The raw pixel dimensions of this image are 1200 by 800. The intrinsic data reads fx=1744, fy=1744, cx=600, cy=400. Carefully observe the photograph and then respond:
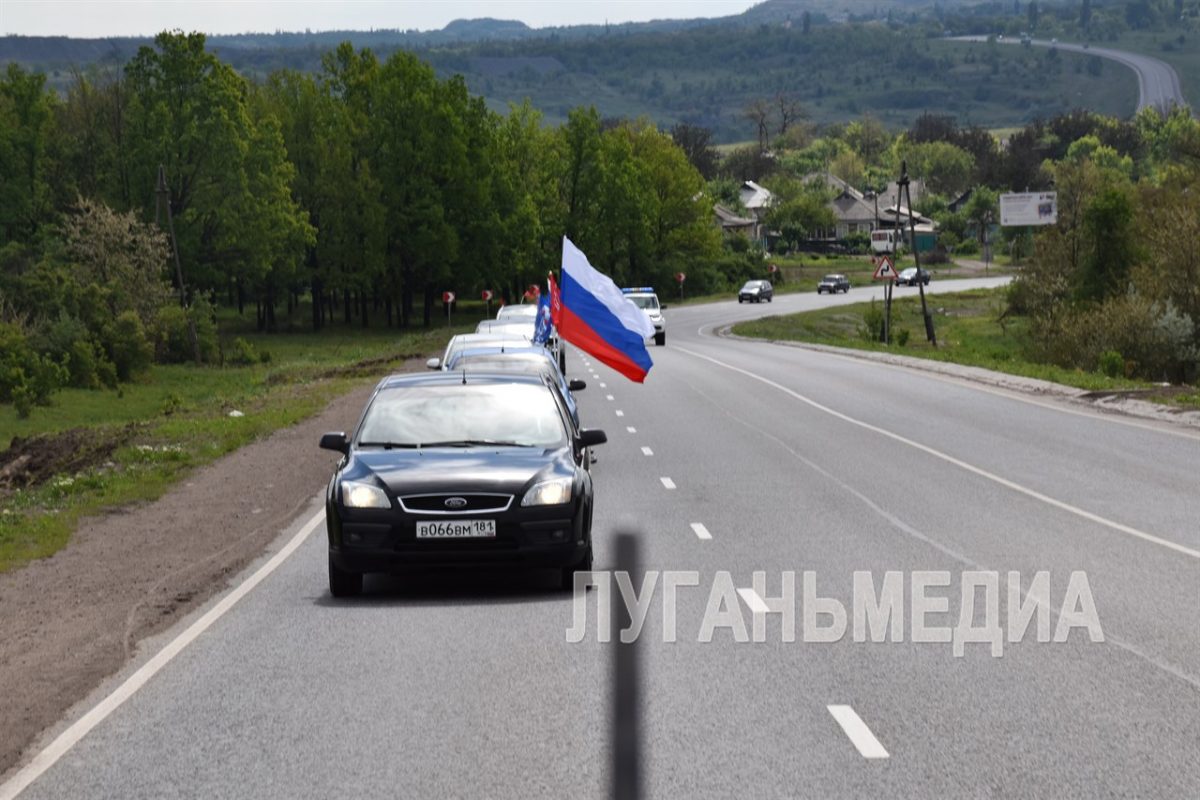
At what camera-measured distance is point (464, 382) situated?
14312 mm

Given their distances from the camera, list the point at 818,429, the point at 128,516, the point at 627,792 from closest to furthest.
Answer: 1. the point at 627,792
2. the point at 128,516
3. the point at 818,429

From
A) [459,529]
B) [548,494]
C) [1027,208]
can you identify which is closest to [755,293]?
[1027,208]

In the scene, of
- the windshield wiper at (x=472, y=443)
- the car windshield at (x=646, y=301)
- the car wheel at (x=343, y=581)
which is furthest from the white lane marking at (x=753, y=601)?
the car windshield at (x=646, y=301)

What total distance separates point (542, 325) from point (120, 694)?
24.2 meters

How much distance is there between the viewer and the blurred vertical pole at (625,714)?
22.6 feet

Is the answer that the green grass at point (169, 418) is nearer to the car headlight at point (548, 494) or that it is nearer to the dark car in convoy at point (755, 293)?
the car headlight at point (548, 494)

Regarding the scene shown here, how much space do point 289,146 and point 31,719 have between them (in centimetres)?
9044

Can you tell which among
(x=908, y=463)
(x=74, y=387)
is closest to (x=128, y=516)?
(x=908, y=463)

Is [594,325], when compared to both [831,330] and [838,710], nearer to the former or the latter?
[838,710]

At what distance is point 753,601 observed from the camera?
11.5m

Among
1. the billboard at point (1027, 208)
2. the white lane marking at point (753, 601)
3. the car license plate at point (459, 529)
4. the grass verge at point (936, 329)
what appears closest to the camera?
the white lane marking at point (753, 601)

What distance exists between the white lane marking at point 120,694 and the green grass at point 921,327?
42.7 m

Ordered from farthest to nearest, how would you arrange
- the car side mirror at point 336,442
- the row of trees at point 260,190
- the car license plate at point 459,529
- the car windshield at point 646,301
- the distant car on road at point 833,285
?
the distant car on road at point 833,285 → the row of trees at point 260,190 → the car windshield at point 646,301 → the car side mirror at point 336,442 → the car license plate at point 459,529

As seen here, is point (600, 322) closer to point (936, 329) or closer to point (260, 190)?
point (260, 190)
